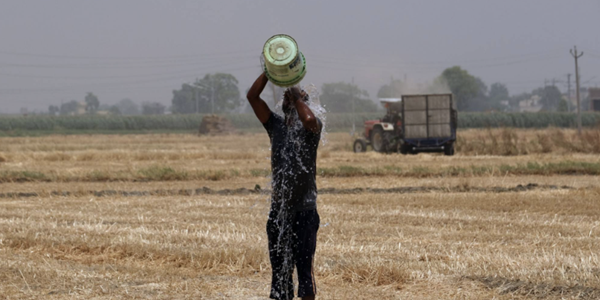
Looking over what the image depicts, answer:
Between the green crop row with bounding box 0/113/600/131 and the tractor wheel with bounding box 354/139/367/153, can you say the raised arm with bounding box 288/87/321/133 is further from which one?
the green crop row with bounding box 0/113/600/131

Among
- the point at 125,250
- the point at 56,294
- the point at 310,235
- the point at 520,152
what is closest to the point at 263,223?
the point at 125,250

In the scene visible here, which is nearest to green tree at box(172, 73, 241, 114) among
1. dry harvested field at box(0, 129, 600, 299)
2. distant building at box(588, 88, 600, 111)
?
distant building at box(588, 88, 600, 111)

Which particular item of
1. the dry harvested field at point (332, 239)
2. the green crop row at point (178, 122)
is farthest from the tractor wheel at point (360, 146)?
the green crop row at point (178, 122)

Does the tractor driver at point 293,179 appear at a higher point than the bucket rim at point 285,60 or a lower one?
lower

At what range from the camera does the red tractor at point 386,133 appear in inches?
1249

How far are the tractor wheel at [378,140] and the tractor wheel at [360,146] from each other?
1.37 feet

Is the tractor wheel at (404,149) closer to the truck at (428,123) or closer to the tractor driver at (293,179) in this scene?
the truck at (428,123)

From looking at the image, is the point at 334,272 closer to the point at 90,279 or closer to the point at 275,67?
the point at 90,279

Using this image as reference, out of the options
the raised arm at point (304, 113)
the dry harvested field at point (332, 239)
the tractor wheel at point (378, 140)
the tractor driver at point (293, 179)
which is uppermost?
the raised arm at point (304, 113)

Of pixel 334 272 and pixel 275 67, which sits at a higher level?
pixel 275 67

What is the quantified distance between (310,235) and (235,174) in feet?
50.5

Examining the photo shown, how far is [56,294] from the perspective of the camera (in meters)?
Result: 7.17

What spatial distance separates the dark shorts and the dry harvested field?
894 mm

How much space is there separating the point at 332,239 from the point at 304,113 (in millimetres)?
4318
